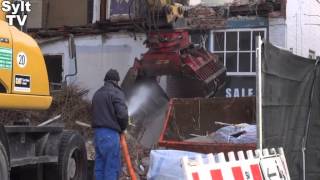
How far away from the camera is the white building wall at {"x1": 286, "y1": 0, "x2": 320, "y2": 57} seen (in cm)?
1538

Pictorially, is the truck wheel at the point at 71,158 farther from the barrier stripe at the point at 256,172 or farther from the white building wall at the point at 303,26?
the white building wall at the point at 303,26

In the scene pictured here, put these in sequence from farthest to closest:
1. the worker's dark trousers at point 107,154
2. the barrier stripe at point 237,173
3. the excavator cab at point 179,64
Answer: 1. the excavator cab at point 179,64
2. the worker's dark trousers at point 107,154
3. the barrier stripe at point 237,173

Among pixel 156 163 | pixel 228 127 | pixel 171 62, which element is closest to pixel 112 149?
pixel 156 163

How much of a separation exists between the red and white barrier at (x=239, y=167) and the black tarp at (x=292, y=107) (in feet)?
1.01

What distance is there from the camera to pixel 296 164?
792 centimetres

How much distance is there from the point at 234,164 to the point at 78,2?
1245cm

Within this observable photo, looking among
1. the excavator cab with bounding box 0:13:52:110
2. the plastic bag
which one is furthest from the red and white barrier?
the excavator cab with bounding box 0:13:52:110

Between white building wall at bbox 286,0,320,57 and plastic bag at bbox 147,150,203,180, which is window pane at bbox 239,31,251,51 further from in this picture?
plastic bag at bbox 147,150,203,180

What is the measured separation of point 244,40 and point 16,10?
27.7 ft

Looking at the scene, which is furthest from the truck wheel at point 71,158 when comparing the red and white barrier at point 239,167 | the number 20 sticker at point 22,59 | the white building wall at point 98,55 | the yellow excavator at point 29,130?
the white building wall at point 98,55

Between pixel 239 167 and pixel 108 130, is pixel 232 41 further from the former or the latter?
pixel 239 167

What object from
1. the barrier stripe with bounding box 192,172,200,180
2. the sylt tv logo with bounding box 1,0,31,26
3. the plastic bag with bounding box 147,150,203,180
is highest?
the sylt tv logo with bounding box 1,0,31,26

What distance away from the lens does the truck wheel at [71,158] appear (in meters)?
8.62

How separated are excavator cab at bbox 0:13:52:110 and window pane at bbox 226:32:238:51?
806cm
